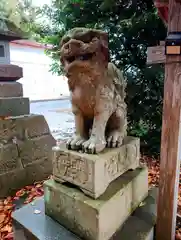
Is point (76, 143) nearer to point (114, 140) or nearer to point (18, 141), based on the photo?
point (114, 140)

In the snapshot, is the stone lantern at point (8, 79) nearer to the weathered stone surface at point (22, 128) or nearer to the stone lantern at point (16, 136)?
the stone lantern at point (16, 136)

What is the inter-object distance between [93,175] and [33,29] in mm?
3809

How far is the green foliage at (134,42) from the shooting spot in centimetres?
325

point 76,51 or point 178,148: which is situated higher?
point 76,51

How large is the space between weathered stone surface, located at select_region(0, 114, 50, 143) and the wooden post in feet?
5.77

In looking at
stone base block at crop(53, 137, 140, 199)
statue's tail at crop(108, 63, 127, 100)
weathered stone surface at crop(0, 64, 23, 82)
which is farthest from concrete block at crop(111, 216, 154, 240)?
weathered stone surface at crop(0, 64, 23, 82)

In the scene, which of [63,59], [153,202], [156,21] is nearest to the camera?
[63,59]

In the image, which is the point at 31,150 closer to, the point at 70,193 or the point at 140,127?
the point at 70,193

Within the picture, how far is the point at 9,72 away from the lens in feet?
8.30

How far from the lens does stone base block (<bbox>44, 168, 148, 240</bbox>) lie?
118cm

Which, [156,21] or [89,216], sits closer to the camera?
[89,216]

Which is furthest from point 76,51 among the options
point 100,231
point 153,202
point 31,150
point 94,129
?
point 31,150

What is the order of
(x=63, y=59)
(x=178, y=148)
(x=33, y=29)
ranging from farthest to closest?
(x=33, y=29)
(x=178, y=148)
(x=63, y=59)

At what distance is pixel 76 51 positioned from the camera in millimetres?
1056
